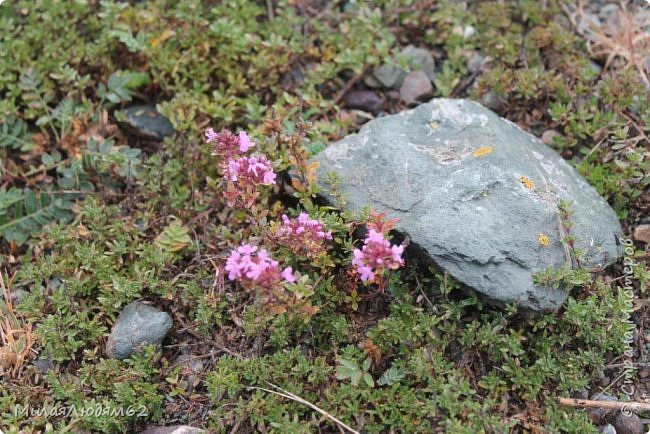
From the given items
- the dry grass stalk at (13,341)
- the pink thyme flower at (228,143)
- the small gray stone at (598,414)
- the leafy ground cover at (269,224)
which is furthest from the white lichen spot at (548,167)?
the dry grass stalk at (13,341)

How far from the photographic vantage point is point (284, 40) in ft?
17.7

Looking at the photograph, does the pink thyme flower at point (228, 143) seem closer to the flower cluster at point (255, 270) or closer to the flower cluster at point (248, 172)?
the flower cluster at point (248, 172)

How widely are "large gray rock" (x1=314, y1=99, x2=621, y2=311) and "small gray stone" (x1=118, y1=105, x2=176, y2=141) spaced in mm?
1326

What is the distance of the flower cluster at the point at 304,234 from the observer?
384 cm

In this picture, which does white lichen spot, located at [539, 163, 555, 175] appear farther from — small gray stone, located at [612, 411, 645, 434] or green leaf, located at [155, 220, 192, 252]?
green leaf, located at [155, 220, 192, 252]

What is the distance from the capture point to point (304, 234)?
3.84 meters

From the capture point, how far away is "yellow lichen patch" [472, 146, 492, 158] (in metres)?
4.24

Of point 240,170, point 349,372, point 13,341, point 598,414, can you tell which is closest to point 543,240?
point 598,414

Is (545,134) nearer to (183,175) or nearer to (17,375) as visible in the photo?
(183,175)

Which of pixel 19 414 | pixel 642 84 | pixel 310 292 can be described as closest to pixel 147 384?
pixel 19 414

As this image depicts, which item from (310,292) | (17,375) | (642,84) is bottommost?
(17,375)

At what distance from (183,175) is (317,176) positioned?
1008 mm

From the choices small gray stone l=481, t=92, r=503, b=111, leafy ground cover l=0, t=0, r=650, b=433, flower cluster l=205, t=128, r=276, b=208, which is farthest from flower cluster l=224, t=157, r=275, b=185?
small gray stone l=481, t=92, r=503, b=111

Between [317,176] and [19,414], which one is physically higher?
[317,176]
